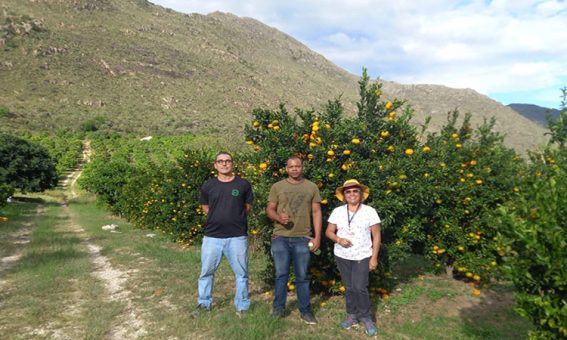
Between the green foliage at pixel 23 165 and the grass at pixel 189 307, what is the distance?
25.7 metres

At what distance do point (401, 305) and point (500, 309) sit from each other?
1.61 meters

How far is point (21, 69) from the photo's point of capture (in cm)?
5634

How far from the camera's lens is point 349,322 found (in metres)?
4.66

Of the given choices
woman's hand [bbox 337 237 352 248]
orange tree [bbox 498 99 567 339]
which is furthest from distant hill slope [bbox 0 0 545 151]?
orange tree [bbox 498 99 567 339]

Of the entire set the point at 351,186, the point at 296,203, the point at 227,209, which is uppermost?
the point at 351,186

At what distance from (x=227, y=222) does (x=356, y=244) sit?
5.51 ft

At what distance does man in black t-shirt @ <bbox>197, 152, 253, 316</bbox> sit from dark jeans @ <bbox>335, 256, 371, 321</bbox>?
1.32 m

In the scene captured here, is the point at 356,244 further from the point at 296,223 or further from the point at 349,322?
the point at 349,322

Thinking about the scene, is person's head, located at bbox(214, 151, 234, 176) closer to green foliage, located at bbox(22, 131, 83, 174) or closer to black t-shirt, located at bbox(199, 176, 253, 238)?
black t-shirt, located at bbox(199, 176, 253, 238)


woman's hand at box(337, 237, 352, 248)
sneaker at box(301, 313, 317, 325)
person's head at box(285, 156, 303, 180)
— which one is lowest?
sneaker at box(301, 313, 317, 325)

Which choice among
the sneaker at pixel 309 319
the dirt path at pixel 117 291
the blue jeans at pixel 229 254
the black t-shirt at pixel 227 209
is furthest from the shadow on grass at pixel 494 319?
the dirt path at pixel 117 291

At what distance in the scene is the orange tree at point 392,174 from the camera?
5238mm

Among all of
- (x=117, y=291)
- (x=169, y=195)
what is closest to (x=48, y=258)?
(x=169, y=195)

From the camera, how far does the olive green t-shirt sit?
15.3 ft
